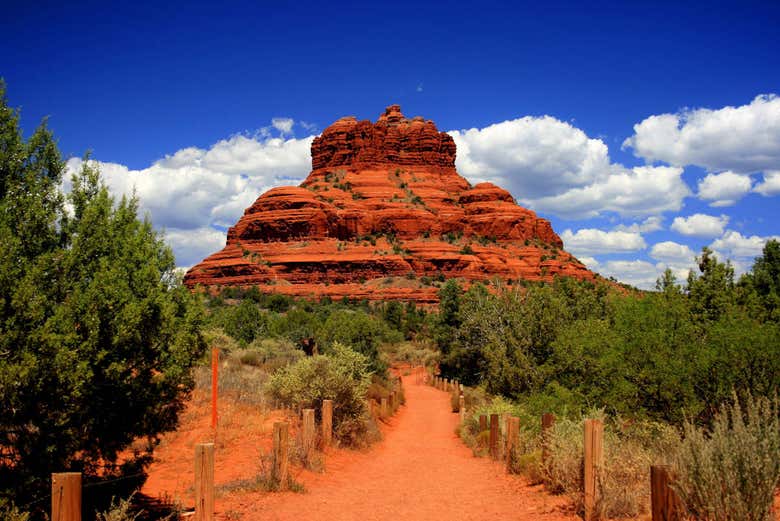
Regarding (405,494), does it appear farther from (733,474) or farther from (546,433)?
(733,474)

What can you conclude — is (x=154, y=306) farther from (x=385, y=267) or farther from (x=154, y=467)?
(x=385, y=267)

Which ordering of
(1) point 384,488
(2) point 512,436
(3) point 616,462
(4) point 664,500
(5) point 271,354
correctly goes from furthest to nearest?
(5) point 271,354, (2) point 512,436, (1) point 384,488, (3) point 616,462, (4) point 664,500

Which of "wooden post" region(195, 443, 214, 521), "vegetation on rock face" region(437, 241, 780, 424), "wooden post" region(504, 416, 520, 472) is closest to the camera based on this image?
"wooden post" region(195, 443, 214, 521)

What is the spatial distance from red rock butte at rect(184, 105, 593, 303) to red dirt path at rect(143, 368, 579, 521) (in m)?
73.4

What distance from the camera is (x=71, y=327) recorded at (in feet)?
22.5

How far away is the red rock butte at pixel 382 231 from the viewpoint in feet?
320

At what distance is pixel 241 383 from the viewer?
19719mm

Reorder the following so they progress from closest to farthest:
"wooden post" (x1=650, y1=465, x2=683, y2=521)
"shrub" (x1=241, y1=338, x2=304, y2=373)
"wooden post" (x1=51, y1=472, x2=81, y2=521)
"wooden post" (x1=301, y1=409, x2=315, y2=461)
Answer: "wooden post" (x1=51, y1=472, x2=81, y2=521) < "wooden post" (x1=650, y1=465, x2=683, y2=521) < "wooden post" (x1=301, y1=409, x2=315, y2=461) < "shrub" (x1=241, y1=338, x2=304, y2=373)

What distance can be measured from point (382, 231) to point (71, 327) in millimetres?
103297

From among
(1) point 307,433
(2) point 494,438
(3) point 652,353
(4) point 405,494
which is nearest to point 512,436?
(2) point 494,438

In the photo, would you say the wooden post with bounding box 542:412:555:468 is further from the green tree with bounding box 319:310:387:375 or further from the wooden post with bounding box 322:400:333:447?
the green tree with bounding box 319:310:387:375

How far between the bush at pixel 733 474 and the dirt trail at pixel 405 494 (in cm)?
241

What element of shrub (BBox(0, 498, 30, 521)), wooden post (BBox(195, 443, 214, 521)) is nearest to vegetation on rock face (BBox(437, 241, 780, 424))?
wooden post (BBox(195, 443, 214, 521))

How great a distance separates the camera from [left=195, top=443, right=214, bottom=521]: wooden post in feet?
24.5
